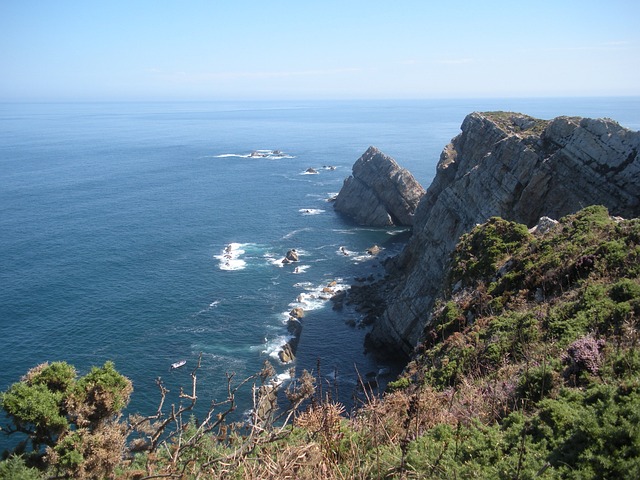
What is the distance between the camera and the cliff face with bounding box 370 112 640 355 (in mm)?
41344

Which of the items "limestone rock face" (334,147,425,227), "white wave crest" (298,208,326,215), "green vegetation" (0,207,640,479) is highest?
"green vegetation" (0,207,640,479)

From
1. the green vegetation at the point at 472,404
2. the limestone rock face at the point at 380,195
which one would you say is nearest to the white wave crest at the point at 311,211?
the limestone rock face at the point at 380,195

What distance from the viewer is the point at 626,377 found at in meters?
10.7

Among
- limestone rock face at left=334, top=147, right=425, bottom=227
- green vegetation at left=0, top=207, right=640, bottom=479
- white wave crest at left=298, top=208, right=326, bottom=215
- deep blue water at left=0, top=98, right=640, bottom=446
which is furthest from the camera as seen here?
white wave crest at left=298, top=208, right=326, bottom=215

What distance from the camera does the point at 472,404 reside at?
41.5 ft

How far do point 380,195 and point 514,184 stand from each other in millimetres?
Result: 55524

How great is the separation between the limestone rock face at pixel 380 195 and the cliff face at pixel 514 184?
108 ft

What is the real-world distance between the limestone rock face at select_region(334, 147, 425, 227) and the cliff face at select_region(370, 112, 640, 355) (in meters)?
32.8

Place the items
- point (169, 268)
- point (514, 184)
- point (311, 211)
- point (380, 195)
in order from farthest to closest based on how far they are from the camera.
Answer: point (311, 211) < point (380, 195) < point (169, 268) < point (514, 184)

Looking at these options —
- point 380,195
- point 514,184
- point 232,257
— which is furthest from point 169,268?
point 380,195

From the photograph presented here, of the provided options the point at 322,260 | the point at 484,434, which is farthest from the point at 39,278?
the point at 484,434

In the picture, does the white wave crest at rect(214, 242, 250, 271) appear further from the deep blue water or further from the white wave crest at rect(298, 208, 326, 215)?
the white wave crest at rect(298, 208, 326, 215)

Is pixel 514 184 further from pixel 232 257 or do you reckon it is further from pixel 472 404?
pixel 232 257

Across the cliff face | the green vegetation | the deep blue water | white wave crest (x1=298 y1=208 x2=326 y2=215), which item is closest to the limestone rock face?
white wave crest (x1=298 y1=208 x2=326 y2=215)
